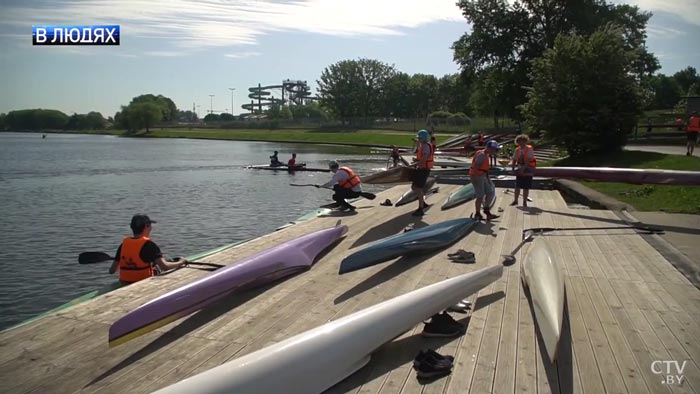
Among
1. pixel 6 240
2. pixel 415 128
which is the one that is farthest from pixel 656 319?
pixel 415 128

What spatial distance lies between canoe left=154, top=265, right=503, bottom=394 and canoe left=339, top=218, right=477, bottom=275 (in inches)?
68.8

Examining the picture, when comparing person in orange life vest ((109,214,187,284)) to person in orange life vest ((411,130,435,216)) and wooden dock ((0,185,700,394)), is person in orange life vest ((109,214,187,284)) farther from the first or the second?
person in orange life vest ((411,130,435,216))

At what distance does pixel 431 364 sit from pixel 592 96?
77.0 feet

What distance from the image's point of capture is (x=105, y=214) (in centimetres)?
2002

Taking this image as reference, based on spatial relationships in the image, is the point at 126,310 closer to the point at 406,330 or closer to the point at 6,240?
the point at 406,330

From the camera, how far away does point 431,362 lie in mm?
4332

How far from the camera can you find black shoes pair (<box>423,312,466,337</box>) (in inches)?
199

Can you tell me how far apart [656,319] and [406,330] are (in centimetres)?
304

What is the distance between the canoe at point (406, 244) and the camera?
6.95 m

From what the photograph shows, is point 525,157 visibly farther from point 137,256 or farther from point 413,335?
point 137,256

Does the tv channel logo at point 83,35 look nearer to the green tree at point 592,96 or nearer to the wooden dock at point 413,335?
the wooden dock at point 413,335

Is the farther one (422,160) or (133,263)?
(422,160)

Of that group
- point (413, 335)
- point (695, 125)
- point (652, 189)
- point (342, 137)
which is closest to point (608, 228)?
point (652, 189)

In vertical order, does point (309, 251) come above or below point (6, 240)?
above
